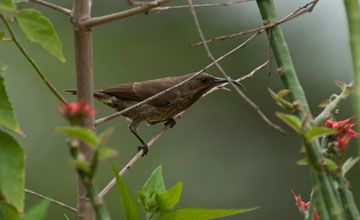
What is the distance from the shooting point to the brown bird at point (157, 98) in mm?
4324

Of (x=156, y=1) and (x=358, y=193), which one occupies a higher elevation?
(x=156, y=1)

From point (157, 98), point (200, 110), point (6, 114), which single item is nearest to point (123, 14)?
point (6, 114)

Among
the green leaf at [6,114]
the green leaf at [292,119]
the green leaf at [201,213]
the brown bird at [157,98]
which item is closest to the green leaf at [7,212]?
the green leaf at [6,114]

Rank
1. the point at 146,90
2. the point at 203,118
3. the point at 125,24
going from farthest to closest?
1. the point at 125,24
2. the point at 203,118
3. the point at 146,90

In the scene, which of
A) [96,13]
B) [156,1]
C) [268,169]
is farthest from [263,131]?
[156,1]

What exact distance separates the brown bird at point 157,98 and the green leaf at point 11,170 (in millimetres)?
3171

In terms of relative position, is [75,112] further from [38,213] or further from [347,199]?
[347,199]

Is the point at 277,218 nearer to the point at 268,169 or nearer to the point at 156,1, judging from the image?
the point at 268,169

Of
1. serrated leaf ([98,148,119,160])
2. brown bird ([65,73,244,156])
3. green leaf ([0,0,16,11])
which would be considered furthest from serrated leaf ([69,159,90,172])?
brown bird ([65,73,244,156])

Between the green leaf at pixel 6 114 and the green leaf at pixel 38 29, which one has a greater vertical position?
the green leaf at pixel 38 29

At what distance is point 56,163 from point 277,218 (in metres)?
3.95

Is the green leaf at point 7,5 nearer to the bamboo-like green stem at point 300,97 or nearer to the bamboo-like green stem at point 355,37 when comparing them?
the bamboo-like green stem at point 300,97

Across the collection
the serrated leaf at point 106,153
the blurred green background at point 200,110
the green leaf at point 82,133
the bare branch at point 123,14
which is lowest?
the blurred green background at point 200,110

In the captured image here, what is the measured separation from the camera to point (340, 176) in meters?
0.80
